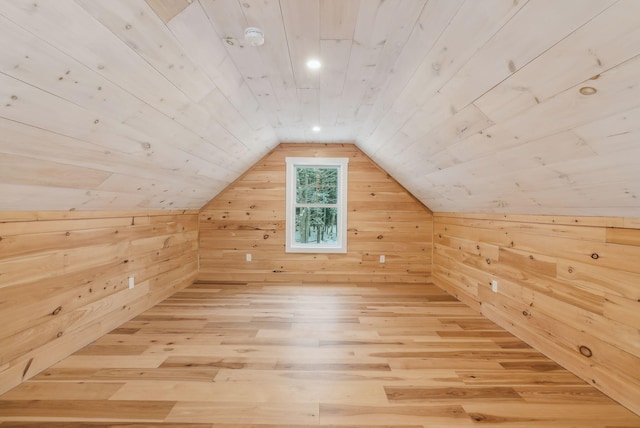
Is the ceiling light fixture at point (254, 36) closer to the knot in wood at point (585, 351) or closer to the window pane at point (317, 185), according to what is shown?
the knot in wood at point (585, 351)

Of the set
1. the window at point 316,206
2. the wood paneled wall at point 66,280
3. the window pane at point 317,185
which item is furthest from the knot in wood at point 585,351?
the wood paneled wall at point 66,280

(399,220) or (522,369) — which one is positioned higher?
(399,220)

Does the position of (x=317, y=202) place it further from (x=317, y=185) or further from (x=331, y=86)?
(x=331, y=86)

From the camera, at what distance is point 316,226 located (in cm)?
461

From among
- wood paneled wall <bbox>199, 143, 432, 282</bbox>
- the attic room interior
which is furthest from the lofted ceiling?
wood paneled wall <bbox>199, 143, 432, 282</bbox>

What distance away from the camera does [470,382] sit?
6.24 feet

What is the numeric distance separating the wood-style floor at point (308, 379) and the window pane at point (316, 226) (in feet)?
5.66

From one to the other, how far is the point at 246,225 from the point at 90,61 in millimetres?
3223

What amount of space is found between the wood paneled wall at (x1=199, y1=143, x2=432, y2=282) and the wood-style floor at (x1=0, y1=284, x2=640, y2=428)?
53.5 inches

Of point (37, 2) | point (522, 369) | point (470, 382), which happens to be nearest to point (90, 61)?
point (37, 2)

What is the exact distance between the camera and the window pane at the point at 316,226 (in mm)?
4586

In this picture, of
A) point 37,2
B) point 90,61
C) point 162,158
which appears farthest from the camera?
point 162,158

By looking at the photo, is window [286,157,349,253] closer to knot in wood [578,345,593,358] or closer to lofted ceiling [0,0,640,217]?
lofted ceiling [0,0,640,217]

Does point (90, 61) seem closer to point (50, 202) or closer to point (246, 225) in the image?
point (50, 202)
